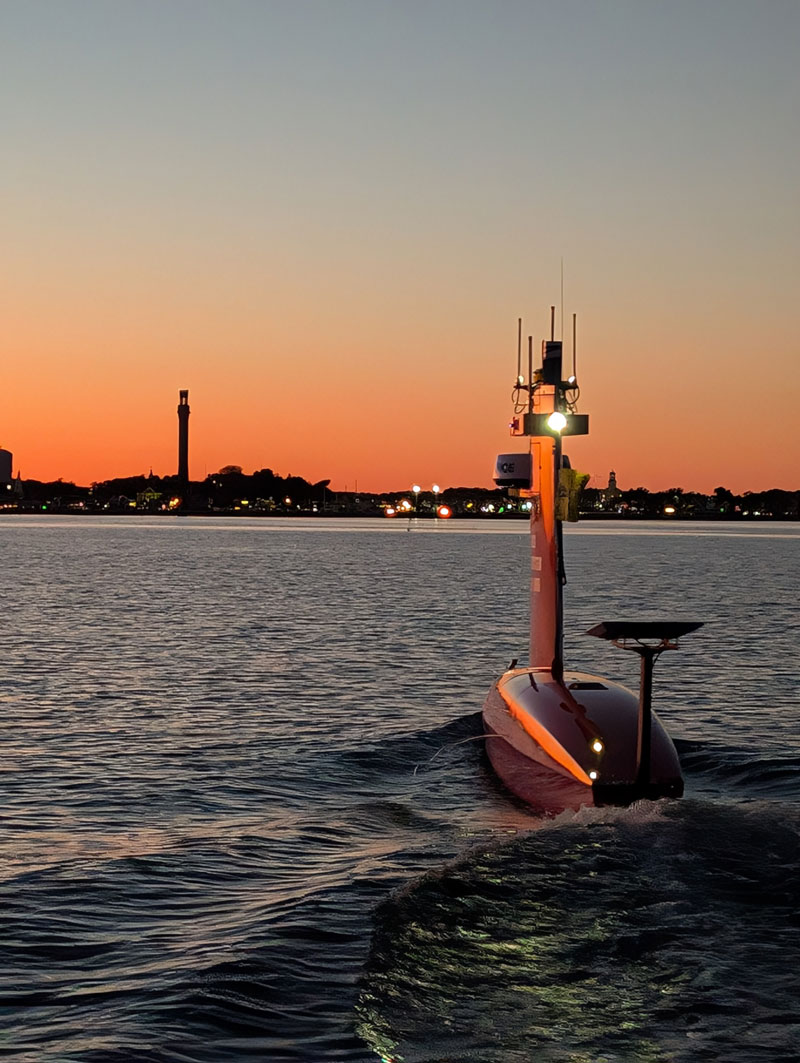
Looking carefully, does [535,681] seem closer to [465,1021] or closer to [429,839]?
[429,839]

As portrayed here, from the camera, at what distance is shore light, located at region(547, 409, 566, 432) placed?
Result: 21.9 meters

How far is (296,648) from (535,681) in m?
23.5

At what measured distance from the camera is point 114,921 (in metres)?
12.5

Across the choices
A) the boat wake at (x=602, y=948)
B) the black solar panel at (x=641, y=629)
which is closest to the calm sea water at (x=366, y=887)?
the boat wake at (x=602, y=948)

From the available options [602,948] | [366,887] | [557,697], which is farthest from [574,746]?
[602,948]

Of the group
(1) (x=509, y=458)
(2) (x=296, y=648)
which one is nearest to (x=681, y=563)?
(2) (x=296, y=648)

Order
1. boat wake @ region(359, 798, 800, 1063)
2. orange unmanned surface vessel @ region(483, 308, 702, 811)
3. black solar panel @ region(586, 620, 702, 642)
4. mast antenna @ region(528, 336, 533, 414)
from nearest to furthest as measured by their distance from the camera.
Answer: boat wake @ region(359, 798, 800, 1063) < black solar panel @ region(586, 620, 702, 642) < orange unmanned surface vessel @ region(483, 308, 702, 811) < mast antenna @ region(528, 336, 533, 414)

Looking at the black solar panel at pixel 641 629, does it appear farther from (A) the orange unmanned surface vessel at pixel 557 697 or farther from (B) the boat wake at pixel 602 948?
(B) the boat wake at pixel 602 948

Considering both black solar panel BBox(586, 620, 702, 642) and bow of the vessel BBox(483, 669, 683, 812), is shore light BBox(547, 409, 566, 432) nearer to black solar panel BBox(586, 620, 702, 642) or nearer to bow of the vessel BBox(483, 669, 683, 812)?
bow of the vessel BBox(483, 669, 683, 812)

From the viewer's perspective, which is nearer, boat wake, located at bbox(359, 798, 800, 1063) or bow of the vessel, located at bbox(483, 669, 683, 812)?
boat wake, located at bbox(359, 798, 800, 1063)

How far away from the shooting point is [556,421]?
22.0 metres

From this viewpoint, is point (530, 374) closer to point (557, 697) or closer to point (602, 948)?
point (557, 697)

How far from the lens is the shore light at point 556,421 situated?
21.9 meters

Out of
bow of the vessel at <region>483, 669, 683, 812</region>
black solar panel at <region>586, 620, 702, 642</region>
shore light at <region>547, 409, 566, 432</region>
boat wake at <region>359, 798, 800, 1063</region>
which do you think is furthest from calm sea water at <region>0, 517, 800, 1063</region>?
shore light at <region>547, 409, 566, 432</region>
